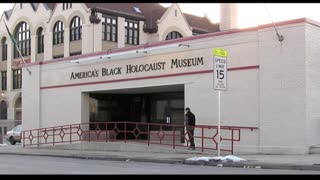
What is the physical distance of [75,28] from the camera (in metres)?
54.4

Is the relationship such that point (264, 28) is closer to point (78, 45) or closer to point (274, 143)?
point (274, 143)

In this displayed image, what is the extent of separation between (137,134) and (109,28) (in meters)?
29.3

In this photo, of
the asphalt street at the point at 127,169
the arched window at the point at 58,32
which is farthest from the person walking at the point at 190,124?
the arched window at the point at 58,32

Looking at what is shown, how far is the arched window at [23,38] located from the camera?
60656mm

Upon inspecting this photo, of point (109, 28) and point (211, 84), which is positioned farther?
point (109, 28)

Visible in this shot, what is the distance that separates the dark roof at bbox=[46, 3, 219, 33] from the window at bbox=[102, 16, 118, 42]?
2.31 ft

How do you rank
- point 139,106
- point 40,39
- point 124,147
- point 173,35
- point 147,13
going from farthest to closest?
1. point 173,35
2. point 147,13
3. point 40,39
4. point 139,106
5. point 124,147

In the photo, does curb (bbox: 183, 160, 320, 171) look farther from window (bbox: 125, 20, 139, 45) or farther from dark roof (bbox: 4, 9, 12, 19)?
dark roof (bbox: 4, 9, 12, 19)

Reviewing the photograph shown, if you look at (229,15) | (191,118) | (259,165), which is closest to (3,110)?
(229,15)

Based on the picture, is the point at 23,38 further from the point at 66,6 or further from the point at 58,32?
the point at 66,6

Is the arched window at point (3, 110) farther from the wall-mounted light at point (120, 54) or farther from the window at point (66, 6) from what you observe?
the wall-mounted light at point (120, 54)

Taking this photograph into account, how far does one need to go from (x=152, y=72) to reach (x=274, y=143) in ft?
24.0

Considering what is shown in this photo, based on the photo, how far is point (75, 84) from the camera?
29.3 meters
